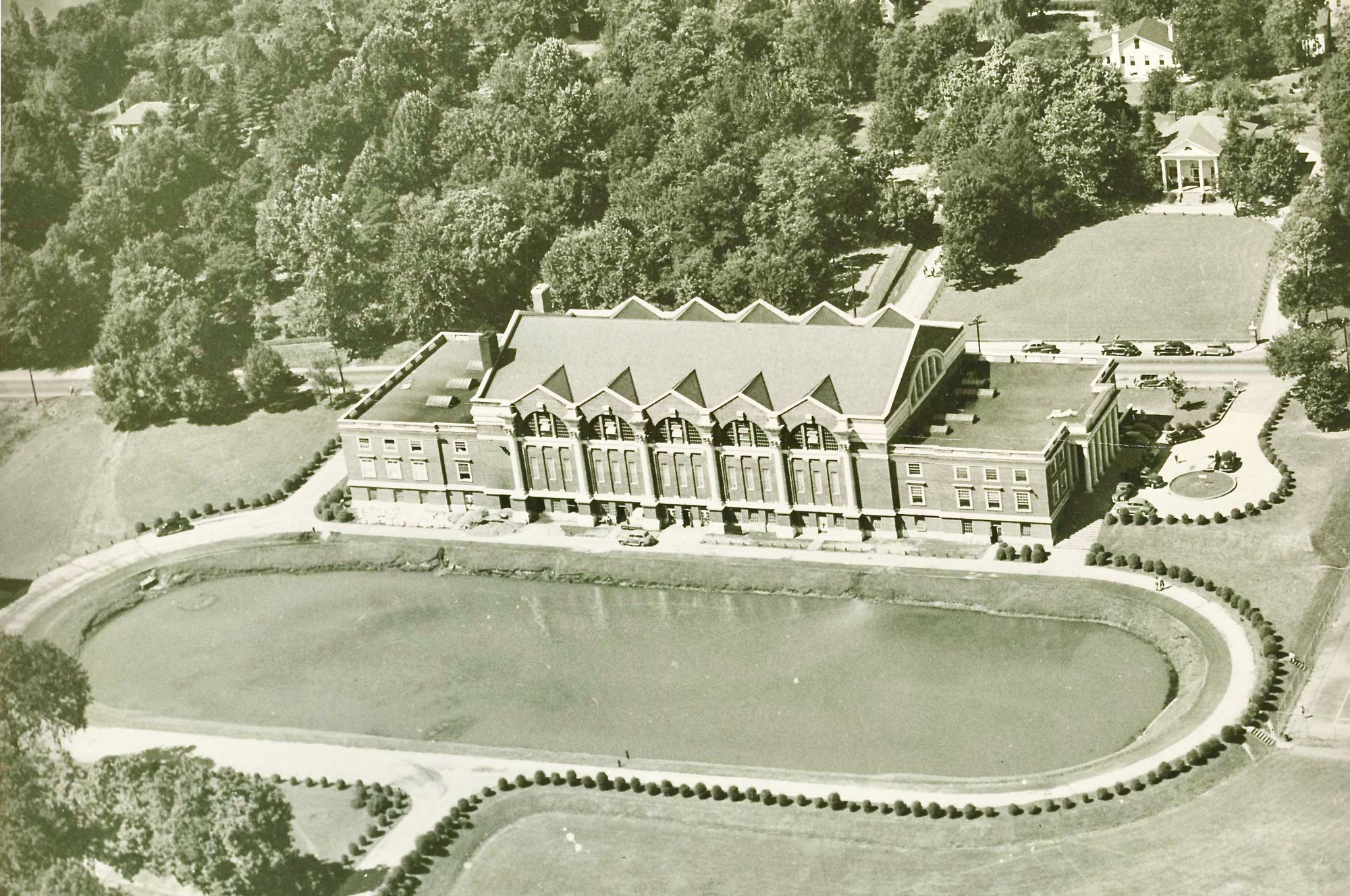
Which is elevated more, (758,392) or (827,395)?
(758,392)

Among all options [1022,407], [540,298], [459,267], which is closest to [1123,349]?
[1022,407]

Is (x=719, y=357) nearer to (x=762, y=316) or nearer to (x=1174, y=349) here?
(x=762, y=316)

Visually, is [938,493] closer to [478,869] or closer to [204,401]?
[478,869]

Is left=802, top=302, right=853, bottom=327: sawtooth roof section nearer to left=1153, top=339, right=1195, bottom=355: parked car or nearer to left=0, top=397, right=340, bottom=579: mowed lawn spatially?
left=1153, top=339, right=1195, bottom=355: parked car

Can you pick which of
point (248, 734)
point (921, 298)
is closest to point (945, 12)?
point (921, 298)

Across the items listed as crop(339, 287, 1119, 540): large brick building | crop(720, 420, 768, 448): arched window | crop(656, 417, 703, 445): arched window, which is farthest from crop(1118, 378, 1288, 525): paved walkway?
crop(656, 417, 703, 445): arched window
